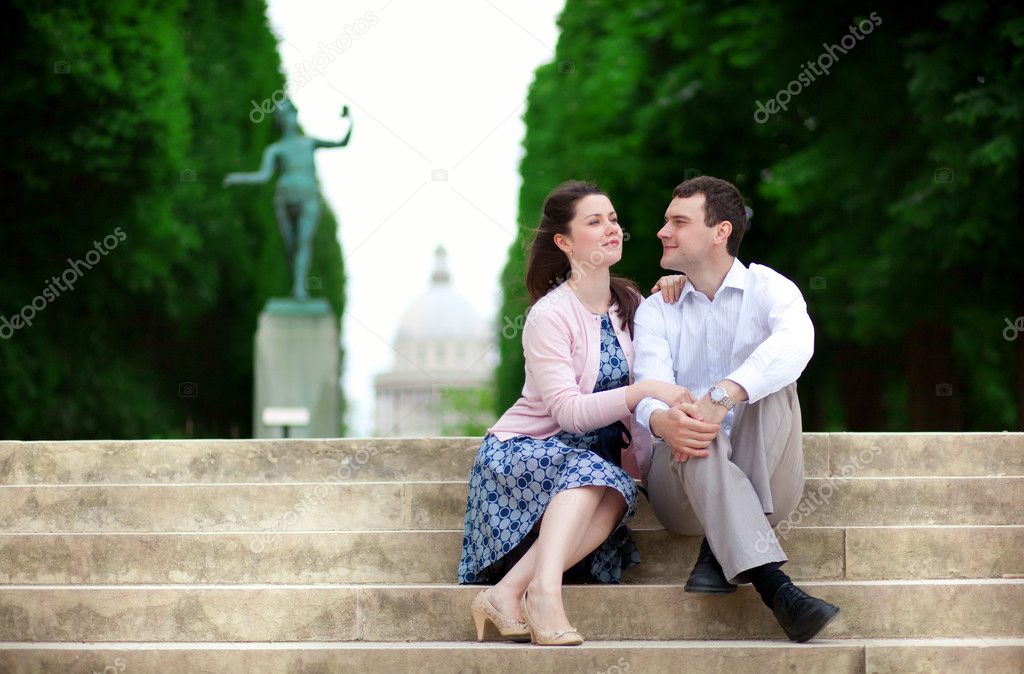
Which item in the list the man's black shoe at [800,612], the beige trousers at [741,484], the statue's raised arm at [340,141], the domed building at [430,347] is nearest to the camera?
the man's black shoe at [800,612]

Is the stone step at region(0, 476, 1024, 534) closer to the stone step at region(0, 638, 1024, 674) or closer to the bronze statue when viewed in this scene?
the stone step at region(0, 638, 1024, 674)

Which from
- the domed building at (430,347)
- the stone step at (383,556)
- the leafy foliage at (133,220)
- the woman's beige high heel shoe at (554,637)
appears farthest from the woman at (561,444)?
the domed building at (430,347)

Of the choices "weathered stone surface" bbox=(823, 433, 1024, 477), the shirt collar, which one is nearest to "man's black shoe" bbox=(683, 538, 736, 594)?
the shirt collar

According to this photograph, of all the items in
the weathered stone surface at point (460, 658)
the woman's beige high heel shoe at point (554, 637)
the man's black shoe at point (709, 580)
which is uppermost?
the man's black shoe at point (709, 580)

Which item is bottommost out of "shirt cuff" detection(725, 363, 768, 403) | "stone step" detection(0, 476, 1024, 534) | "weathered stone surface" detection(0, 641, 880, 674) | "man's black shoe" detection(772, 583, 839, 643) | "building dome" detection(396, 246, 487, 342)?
"weathered stone surface" detection(0, 641, 880, 674)

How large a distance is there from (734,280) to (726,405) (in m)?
0.61

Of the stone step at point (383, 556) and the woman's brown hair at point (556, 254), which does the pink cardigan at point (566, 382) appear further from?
the stone step at point (383, 556)

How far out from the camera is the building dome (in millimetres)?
89062

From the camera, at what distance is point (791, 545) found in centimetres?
458

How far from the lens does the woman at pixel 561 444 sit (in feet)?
13.6

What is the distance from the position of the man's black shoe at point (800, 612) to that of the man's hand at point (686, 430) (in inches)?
18.5

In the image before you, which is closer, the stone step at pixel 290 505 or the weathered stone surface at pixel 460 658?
the weathered stone surface at pixel 460 658

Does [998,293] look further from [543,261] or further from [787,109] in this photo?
[543,261]

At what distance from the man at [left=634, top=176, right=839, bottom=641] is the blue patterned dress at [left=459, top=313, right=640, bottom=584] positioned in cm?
17
